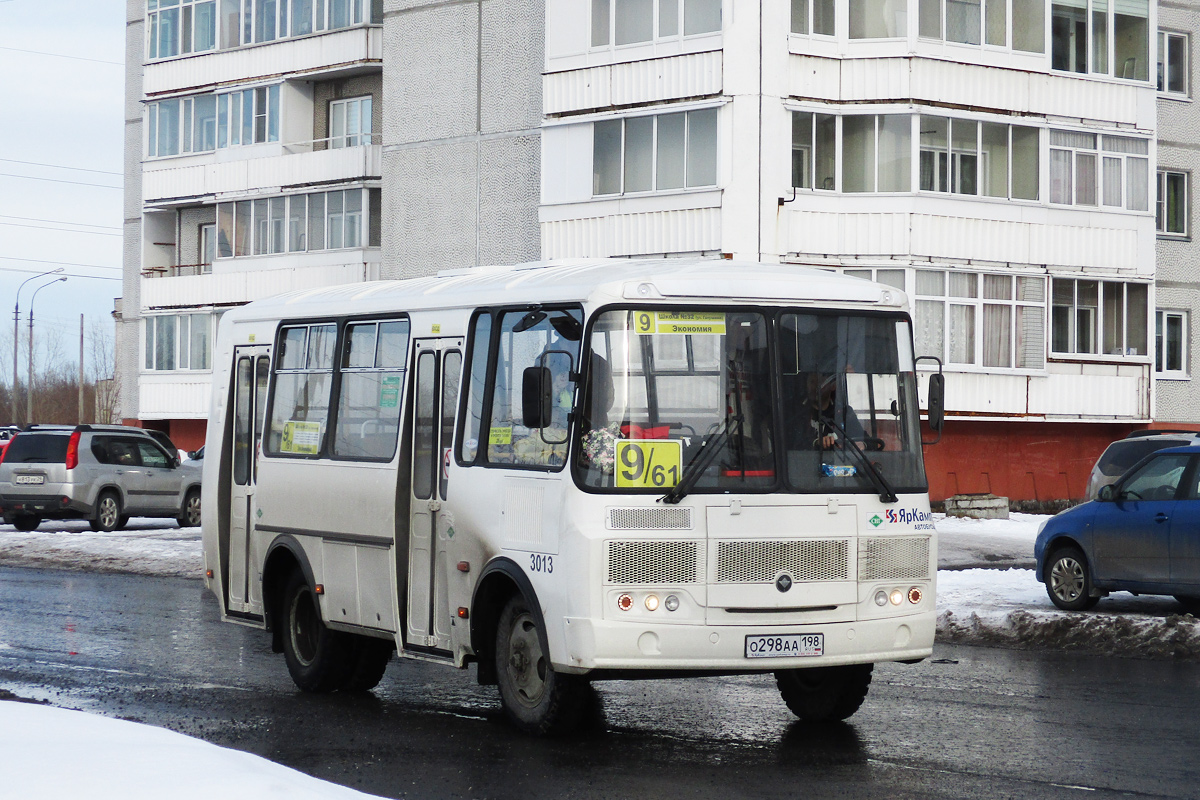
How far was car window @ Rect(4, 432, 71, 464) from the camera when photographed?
2909 centimetres

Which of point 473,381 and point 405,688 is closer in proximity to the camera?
point 473,381

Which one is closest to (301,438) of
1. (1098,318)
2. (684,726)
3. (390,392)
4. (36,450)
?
(390,392)

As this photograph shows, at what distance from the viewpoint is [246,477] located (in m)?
12.7

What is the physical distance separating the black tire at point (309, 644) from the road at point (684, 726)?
315 mm

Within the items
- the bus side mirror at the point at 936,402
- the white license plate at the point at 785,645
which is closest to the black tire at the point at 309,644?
the white license plate at the point at 785,645

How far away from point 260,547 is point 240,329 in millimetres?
1784

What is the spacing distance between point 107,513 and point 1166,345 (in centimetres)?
2471

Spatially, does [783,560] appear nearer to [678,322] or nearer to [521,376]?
[678,322]

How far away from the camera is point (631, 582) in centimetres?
895

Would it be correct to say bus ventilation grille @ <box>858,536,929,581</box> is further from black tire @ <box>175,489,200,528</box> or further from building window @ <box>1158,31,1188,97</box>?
building window @ <box>1158,31,1188,97</box>

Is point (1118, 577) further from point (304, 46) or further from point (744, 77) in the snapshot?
point (304, 46)

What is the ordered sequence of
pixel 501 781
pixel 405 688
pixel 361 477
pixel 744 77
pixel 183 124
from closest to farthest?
pixel 501 781 < pixel 361 477 < pixel 405 688 < pixel 744 77 < pixel 183 124

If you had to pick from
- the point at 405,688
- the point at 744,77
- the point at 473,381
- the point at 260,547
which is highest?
the point at 744,77

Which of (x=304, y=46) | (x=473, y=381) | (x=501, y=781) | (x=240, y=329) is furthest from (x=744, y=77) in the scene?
(x=501, y=781)
